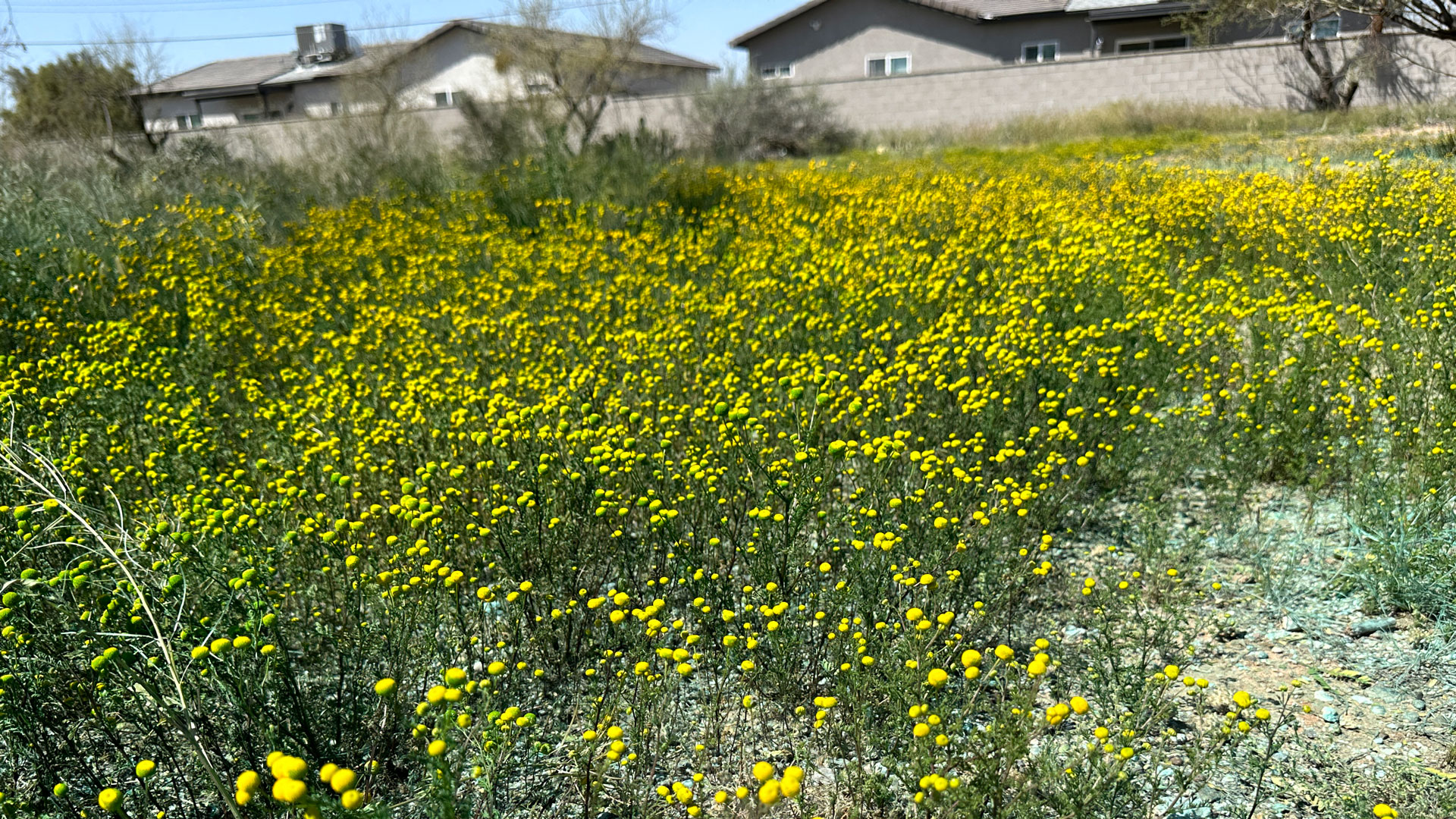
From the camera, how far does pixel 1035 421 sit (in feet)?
14.0

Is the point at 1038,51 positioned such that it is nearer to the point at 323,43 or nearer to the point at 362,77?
the point at 362,77

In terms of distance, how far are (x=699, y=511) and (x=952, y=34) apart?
28273 mm

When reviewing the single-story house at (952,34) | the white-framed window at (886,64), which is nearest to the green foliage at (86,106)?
the single-story house at (952,34)

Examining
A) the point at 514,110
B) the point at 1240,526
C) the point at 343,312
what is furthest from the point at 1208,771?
the point at 514,110

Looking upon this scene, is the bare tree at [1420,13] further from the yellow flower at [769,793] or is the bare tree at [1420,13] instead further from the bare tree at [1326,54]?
the yellow flower at [769,793]

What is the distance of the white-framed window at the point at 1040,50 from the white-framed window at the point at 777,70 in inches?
308

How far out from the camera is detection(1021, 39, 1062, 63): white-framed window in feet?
87.2

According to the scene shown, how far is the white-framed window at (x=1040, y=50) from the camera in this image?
26578 millimetres

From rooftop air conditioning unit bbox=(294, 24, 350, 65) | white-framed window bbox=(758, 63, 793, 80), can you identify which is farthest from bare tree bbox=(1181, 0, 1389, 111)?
rooftop air conditioning unit bbox=(294, 24, 350, 65)

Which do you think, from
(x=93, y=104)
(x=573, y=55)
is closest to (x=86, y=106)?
(x=93, y=104)

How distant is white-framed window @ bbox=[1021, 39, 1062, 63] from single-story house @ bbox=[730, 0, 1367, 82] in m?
0.02

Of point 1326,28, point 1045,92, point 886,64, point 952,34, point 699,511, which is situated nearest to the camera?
point 699,511

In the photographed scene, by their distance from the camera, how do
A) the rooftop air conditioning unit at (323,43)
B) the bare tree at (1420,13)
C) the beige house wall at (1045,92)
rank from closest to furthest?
the bare tree at (1420,13), the beige house wall at (1045,92), the rooftop air conditioning unit at (323,43)

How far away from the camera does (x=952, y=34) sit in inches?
1081
